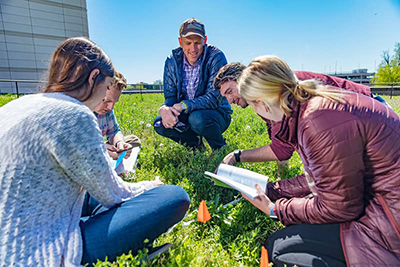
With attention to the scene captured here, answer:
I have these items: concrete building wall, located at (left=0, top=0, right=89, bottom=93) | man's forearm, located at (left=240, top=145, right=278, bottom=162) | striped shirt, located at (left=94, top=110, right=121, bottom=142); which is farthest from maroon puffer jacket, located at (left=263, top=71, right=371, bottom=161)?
concrete building wall, located at (left=0, top=0, right=89, bottom=93)

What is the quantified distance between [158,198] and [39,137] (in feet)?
2.32

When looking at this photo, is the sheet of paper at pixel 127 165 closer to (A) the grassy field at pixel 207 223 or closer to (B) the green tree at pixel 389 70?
(A) the grassy field at pixel 207 223

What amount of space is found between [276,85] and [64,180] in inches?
47.1

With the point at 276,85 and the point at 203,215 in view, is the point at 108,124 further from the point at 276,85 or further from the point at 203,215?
the point at 276,85

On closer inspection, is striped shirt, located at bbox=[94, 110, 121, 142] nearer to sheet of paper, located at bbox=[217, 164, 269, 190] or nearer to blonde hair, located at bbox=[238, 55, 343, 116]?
sheet of paper, located at bbox=[217, 164, 269, 190]

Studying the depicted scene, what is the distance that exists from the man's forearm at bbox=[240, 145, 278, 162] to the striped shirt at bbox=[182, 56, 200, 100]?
1456mm

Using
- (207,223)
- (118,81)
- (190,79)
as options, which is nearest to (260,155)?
(207,223)

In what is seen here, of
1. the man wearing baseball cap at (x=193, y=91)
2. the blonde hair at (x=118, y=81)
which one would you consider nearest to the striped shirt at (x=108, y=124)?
the blonde hair at (x=118, y=81)

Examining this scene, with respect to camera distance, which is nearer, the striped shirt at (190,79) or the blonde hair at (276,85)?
the blonde hair at (276,85)

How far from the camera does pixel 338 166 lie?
133cm

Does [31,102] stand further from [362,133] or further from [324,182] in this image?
[362,133]

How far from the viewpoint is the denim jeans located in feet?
4.89

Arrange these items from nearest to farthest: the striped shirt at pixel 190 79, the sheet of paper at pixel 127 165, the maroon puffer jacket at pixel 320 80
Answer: the maroon puffer jacket at pixel 320 80, the sheet of paper at pixel 127 165, the striped shirt at pixel 190 79

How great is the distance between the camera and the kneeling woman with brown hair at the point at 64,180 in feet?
4.00
